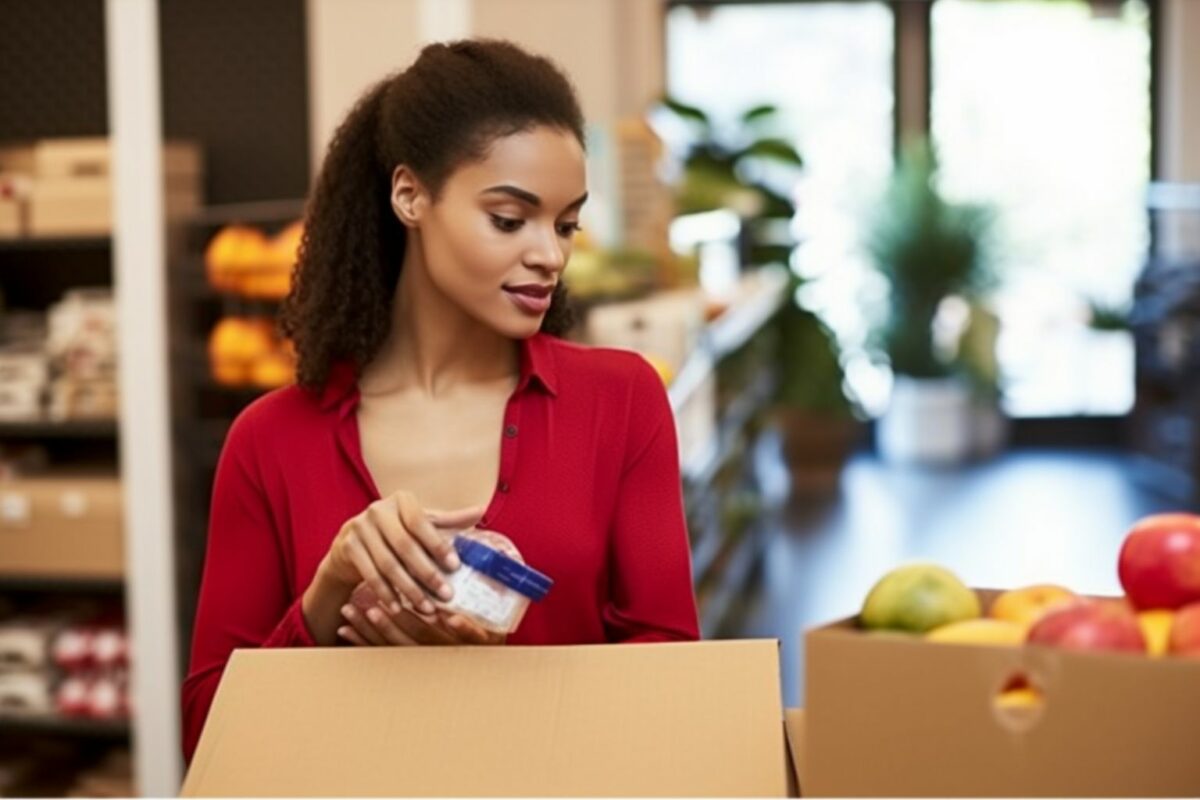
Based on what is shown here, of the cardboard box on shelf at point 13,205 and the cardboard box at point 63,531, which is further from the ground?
the cardboard box on shelf at point 13,205

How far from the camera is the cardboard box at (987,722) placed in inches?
42.1

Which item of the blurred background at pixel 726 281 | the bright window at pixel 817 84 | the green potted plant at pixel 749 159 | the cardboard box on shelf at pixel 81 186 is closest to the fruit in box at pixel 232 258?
the blurred background at pixel 726 281

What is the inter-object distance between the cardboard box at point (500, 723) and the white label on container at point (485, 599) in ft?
0.10

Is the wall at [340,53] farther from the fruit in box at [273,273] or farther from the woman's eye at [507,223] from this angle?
the woman's eye at [507,223]

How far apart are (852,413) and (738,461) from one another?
421 centimetres

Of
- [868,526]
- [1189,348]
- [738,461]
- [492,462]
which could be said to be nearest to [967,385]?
[1189,348]

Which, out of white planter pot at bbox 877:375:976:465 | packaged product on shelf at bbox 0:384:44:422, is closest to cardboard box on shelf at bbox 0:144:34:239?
packaged product on shelf at bbox 0:384:44:422

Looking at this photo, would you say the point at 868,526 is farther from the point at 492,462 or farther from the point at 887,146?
the point at 492,462

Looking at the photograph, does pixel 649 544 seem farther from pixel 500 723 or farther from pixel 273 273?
pixel 273 273

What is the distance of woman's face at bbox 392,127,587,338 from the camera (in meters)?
1.65

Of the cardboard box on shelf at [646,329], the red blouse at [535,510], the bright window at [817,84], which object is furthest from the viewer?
the bright window at [817,84]

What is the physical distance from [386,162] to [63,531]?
114 inches

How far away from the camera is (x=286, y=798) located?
130 centimetres

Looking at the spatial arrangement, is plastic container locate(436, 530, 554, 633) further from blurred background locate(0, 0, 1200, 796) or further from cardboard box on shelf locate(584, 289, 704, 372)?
cardboard box on shelf locate(584, 289, 704, 372)
